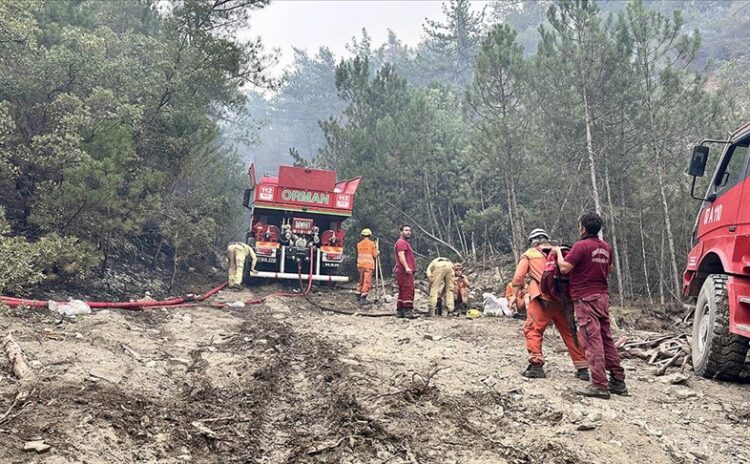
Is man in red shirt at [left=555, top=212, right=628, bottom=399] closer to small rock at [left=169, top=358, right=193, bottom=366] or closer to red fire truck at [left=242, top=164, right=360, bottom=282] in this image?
small rock at [left=169, top=358, right=193, bottom=366]

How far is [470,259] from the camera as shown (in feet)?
51.5

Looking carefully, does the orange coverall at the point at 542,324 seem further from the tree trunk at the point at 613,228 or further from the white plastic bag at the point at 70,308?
the tree trunk at the point at 613,228

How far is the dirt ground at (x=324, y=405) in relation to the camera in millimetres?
3148

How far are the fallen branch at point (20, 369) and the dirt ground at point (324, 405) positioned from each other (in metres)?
0.06

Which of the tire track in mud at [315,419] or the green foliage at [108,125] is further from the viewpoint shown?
the green foliage at [108,125]

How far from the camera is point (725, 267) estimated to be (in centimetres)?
500

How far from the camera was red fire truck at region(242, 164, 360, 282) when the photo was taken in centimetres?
1305

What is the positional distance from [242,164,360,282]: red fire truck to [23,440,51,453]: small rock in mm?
10106

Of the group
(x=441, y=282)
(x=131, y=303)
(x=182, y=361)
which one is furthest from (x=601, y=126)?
(x=182, y=361)

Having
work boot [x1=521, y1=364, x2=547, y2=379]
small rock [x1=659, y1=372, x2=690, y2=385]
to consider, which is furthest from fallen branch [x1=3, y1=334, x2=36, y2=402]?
small rock [x1=659, y1=372, x2=690, y2=385]

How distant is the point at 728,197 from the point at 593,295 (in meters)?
1.90

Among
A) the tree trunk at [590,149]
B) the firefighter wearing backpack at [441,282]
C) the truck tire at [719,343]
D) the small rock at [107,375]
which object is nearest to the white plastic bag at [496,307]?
the firefighter wearing backpack at [441,282]

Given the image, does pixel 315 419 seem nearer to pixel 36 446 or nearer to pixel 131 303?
pixel 36 446

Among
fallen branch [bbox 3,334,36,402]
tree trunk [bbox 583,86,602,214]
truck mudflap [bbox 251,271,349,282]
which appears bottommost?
fallen branch [bbox 3,334,36,402]
